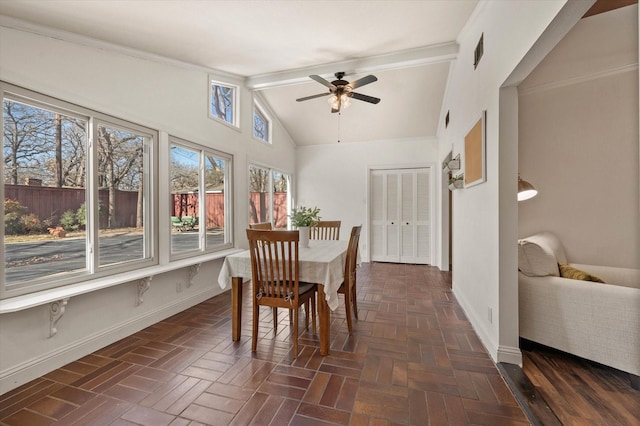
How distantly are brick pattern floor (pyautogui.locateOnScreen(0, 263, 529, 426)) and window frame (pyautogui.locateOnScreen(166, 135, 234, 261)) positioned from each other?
3.18 ft

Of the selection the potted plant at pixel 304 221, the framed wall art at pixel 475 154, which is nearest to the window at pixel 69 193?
the potted plant at pixel 304 221

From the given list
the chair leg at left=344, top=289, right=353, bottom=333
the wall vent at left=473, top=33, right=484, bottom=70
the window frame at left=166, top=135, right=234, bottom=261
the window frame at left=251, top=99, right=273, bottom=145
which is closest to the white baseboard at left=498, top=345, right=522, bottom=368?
the chair leg at left=344, top=289, right=353, bottom=333

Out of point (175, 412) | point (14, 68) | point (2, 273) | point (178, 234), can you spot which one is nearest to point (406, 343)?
point (175, 412)

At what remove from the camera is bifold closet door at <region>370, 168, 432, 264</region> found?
223 inches

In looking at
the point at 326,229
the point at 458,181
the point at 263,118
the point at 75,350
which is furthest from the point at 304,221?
the point at 263,118

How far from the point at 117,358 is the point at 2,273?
974mm

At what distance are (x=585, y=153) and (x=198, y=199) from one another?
14.6ft

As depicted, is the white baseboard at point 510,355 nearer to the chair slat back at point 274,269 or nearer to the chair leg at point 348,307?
the chair leg at point 348,307

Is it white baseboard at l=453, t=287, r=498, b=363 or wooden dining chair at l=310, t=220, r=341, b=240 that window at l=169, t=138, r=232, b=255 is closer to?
wooden dining chair at l=310, t=220, r=341, b=240

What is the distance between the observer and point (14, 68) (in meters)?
1.85

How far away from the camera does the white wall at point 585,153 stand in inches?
107

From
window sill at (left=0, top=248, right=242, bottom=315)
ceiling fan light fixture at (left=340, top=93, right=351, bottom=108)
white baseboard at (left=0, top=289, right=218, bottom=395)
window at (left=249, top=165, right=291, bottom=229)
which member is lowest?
white baseboard at (left=0, top=289, right=218, bottom=395)

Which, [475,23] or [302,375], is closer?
[302,375]

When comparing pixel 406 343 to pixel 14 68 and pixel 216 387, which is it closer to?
pixel 216 387
